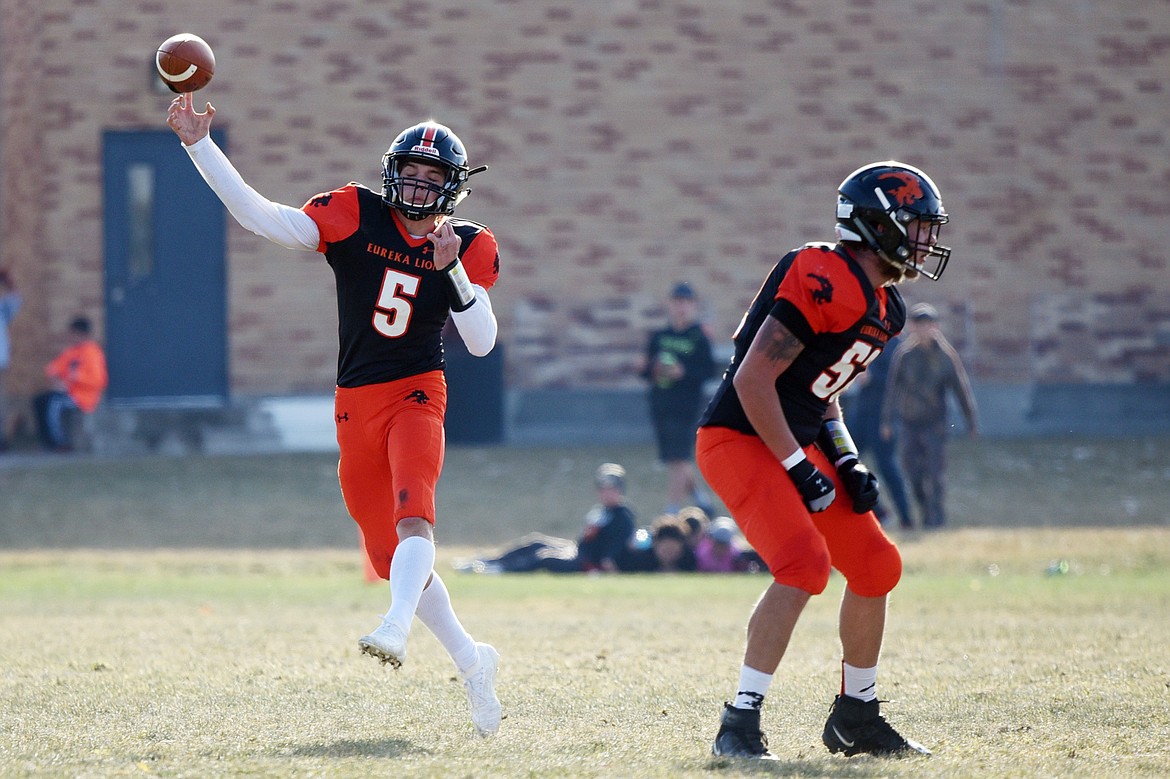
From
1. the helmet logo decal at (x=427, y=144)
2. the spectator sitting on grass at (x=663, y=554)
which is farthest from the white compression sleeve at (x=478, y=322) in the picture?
the spectator sitting on grass at (x=663, y=554)

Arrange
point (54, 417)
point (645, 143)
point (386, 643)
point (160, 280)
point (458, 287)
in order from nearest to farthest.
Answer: point (386, 643) → point (458, 287) → point (54, 417) → point (160, 280) → point (645, 143)

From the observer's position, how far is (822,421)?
528cm

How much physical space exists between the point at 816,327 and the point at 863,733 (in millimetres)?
1387

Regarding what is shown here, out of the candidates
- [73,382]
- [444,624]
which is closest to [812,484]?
[444,624]

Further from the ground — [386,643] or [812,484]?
[812,484]

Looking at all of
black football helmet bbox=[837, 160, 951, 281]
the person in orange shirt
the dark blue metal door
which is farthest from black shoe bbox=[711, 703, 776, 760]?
the dark blue metal door

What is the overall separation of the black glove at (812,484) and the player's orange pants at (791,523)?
0.17 feet

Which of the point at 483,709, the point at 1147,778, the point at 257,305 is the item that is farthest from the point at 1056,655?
the point at 257,305

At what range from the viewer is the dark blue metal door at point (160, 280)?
18.3 m

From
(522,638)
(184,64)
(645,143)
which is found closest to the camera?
(184,64)

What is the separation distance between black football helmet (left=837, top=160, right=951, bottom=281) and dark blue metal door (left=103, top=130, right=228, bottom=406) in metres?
14.2

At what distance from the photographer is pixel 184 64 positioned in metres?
5.77

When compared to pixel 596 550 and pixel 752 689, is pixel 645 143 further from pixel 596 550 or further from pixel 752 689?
pixel 752 689

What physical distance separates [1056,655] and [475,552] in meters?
7.35
